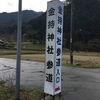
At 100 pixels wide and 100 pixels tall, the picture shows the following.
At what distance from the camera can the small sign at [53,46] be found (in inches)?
166

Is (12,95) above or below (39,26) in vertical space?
below

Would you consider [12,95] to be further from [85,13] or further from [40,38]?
[40,38]

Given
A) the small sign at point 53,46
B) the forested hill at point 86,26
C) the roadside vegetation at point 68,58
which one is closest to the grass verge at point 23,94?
the small sign at point 53,46

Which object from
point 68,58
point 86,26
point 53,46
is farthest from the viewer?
point 86,26

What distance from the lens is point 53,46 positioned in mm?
4219

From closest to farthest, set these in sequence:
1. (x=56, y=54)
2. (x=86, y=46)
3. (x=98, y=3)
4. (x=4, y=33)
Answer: (x=56, y=54) < (x=98, y=3) < (x=86, y=46) < (x=4, y=33)

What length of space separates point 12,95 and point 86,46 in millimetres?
67019

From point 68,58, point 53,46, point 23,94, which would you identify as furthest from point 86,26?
point 53,46

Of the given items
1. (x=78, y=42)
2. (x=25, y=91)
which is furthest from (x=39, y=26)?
(x=25, y=91)

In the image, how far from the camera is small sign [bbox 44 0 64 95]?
13.8ft

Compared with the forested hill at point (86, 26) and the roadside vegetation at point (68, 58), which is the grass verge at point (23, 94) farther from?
the forested hill at point (86, 26)

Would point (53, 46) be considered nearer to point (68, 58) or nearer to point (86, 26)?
point (68, 58)

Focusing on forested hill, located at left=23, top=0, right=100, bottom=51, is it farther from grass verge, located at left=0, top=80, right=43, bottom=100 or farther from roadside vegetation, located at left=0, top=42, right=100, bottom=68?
grass verge, located at left=0, top=80, right=43, bottom=100

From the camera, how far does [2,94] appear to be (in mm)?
5070
